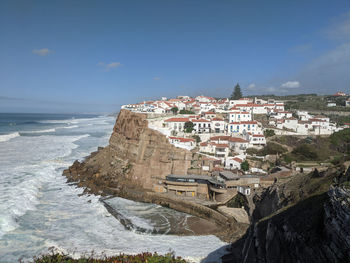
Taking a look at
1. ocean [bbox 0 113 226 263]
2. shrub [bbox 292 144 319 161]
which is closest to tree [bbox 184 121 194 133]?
shrub [bbox 292 144 319 161]

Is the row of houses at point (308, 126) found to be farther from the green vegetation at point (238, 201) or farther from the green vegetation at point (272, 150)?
the green vegetation at point (238, 201)

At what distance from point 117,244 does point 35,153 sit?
31.1 meters

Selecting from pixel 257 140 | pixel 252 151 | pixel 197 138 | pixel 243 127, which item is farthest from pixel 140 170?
pixel 243 127

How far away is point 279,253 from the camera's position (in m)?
7.25

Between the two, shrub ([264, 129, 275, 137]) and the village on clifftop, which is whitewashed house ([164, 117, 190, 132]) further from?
shrub ([264, 129, 275, 137])

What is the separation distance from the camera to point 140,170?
26969mm

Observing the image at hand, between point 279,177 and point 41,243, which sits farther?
point 279,177

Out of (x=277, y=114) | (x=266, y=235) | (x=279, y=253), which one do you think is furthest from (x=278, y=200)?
(x=277, y=114)

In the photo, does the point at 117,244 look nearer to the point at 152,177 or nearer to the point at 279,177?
the point at 152,177

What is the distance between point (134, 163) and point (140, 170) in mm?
1699

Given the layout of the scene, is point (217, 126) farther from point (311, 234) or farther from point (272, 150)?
point (311, 234)

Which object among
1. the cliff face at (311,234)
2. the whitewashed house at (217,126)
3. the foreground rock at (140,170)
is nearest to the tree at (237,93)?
the whitewashed house at (217,126)

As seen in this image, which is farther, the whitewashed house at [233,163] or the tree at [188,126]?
the tree at [188,126]

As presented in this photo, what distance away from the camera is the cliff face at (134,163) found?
26.1 metres
